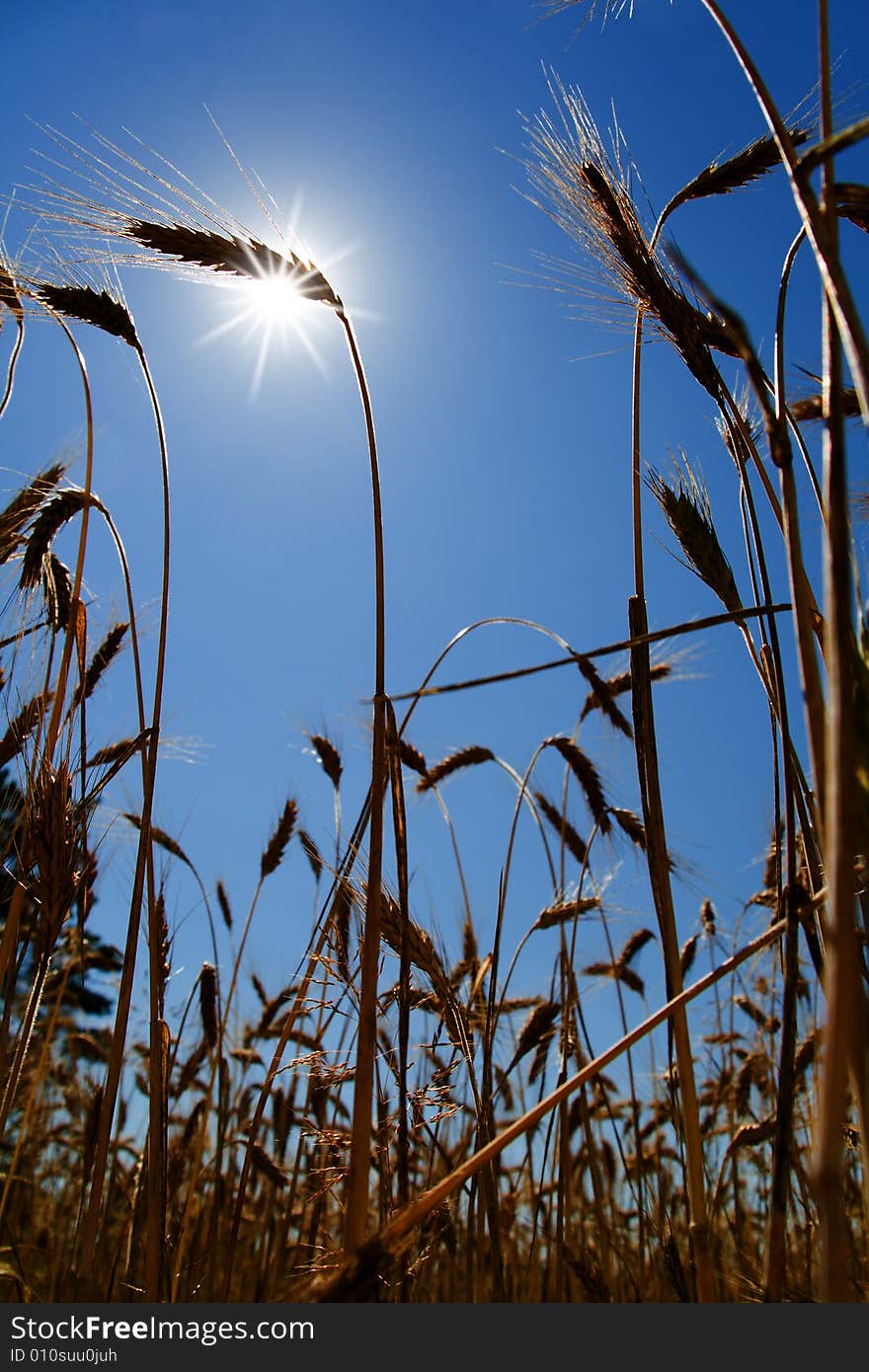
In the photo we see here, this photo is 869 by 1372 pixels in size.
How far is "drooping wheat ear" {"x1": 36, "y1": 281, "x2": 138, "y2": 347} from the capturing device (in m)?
2.36

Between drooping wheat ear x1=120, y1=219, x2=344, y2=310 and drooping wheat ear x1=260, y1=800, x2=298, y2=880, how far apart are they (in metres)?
2.87

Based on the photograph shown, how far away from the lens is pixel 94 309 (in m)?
2.36

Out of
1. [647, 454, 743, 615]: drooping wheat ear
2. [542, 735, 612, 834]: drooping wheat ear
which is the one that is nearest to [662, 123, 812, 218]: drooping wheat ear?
[647, 454, 743, 615]: drooping wheat ear

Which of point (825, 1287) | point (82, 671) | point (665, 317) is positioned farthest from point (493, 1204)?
point (665, 317)

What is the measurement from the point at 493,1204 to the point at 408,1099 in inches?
21.2

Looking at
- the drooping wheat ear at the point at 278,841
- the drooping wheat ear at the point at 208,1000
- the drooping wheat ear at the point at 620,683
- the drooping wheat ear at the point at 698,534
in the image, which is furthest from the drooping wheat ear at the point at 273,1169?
the drooping wheat ear at the point at 698,534

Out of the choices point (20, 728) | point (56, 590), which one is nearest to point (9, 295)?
point (56, 590)

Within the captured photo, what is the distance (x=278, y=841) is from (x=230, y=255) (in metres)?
2.98

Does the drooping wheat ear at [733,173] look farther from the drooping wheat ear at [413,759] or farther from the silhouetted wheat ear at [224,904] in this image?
the silhouetted wheat ear at [224,904]

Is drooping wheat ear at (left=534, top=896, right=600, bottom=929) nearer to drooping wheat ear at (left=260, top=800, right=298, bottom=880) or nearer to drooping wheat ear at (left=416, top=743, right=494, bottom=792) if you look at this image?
drooping wheat ear at (left=416, top=743, right=494, bottom=792)

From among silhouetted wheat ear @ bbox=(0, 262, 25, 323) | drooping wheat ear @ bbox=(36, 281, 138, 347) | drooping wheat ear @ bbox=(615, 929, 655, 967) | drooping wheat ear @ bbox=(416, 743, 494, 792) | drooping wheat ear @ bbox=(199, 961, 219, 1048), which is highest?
silhouetted wheat ear @ bbox=(0, 262, 25, 323)

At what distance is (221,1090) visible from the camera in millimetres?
3203

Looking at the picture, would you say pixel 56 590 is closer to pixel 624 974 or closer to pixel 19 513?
pixel 19 513

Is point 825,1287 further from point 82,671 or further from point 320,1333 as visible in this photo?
point 82,671
